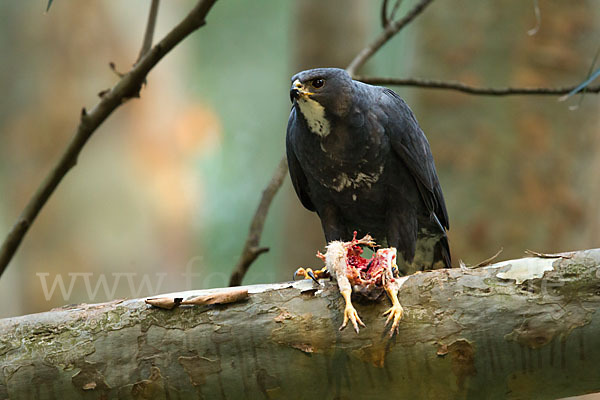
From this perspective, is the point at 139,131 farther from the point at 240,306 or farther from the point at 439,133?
the point at 240,306

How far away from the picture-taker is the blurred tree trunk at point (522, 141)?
556 centimetres

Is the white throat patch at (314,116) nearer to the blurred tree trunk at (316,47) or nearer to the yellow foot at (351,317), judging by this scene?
the yellow foot at (351,317)

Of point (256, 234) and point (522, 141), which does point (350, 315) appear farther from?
point (522, 141)

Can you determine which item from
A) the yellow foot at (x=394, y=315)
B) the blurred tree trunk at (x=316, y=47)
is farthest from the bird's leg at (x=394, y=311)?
the blurred tree trunk at (x=316, y=47)

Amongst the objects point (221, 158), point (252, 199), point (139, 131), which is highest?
point (139, 131)

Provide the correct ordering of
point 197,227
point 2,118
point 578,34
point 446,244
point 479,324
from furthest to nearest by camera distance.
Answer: point 197,227 → point 2,118 → point 578,34 → point 446,244 → point 479,324

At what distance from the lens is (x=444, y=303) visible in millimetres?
2371

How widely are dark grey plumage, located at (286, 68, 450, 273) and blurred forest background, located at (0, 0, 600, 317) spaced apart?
7.14 ft

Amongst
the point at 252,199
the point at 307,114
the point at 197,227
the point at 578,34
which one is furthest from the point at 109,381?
the point at 252,199

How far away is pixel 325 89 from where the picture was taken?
3.25 meters

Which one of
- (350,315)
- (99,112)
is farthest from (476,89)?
(99,112)

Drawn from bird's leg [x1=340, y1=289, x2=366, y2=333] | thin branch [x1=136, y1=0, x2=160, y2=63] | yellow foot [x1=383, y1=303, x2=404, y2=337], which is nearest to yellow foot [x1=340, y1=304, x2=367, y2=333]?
bird's leg [x1=340, y1=289, x2=366, y2=333]

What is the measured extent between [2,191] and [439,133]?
612cm

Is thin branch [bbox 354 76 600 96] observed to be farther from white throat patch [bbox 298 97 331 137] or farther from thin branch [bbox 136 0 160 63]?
thin branch [bbox 136 0 160 63]
